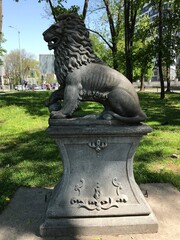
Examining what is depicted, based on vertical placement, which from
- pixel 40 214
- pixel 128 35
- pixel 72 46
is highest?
pixel 128 35

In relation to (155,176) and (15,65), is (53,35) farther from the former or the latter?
(15,65)

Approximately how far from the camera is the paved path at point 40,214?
3373 millimetres

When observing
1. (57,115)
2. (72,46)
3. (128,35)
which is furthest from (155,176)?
(128,35)

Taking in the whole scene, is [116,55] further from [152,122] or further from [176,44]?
[152,122]

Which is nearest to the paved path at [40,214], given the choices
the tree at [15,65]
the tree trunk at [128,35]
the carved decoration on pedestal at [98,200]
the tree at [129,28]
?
the carved decoration on pedestal at [98,200]

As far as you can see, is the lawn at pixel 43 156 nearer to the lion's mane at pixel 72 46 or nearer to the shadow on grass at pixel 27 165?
the shadow on grass at pixel 27 165

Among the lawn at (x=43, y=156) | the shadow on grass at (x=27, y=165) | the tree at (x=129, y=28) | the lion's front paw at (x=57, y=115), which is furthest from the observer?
the tree at (x=129, y=28)

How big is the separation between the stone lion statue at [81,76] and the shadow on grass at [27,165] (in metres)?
2.05

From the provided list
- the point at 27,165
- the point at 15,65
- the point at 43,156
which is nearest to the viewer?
the point at 27,165

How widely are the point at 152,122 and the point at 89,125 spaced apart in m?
7.78

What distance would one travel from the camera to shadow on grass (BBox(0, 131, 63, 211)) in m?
5.03

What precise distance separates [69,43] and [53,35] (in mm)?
231

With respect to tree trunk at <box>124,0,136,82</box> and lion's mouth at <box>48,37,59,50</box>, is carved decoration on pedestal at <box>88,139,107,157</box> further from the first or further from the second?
tree trunk at <box>124,0,136,82</box>

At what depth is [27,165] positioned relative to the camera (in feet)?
19.9
